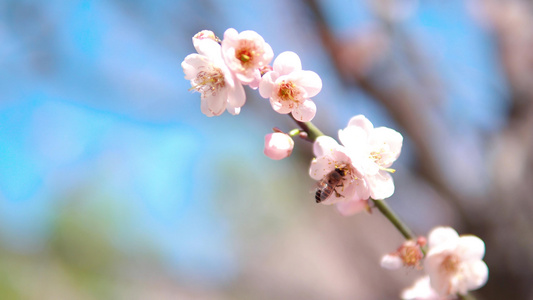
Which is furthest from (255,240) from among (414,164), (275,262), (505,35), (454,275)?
(454,275)

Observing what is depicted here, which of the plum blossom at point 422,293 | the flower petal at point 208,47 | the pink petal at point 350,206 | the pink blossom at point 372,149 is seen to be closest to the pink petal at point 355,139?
the pink blossom at point 372,149

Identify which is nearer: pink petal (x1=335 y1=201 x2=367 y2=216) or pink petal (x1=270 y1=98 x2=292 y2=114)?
pink petal (x1=270 y1=98 x2=292 y2=114)

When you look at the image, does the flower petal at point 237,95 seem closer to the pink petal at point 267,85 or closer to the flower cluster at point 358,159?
the pink petal at point 267,85

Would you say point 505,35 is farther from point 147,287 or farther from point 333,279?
point 147,287

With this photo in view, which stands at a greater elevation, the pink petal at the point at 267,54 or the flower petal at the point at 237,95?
the pink petal at the point at 267,54

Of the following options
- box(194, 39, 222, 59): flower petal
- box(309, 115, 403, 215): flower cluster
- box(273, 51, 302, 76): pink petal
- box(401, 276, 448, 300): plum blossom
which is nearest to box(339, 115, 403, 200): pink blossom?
box(309, 115, 403, 215): flower cluster

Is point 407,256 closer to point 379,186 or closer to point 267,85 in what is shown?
point 379,186

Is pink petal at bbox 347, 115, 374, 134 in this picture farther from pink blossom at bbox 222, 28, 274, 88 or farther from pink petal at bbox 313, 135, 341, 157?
pink blossom at bbox 222, 28, 274, 88

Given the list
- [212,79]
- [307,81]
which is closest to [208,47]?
[212,79]

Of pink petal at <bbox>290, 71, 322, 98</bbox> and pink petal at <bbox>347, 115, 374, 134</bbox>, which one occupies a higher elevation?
pink petal at <bbox>290, 71, 322, 98</bbox>
